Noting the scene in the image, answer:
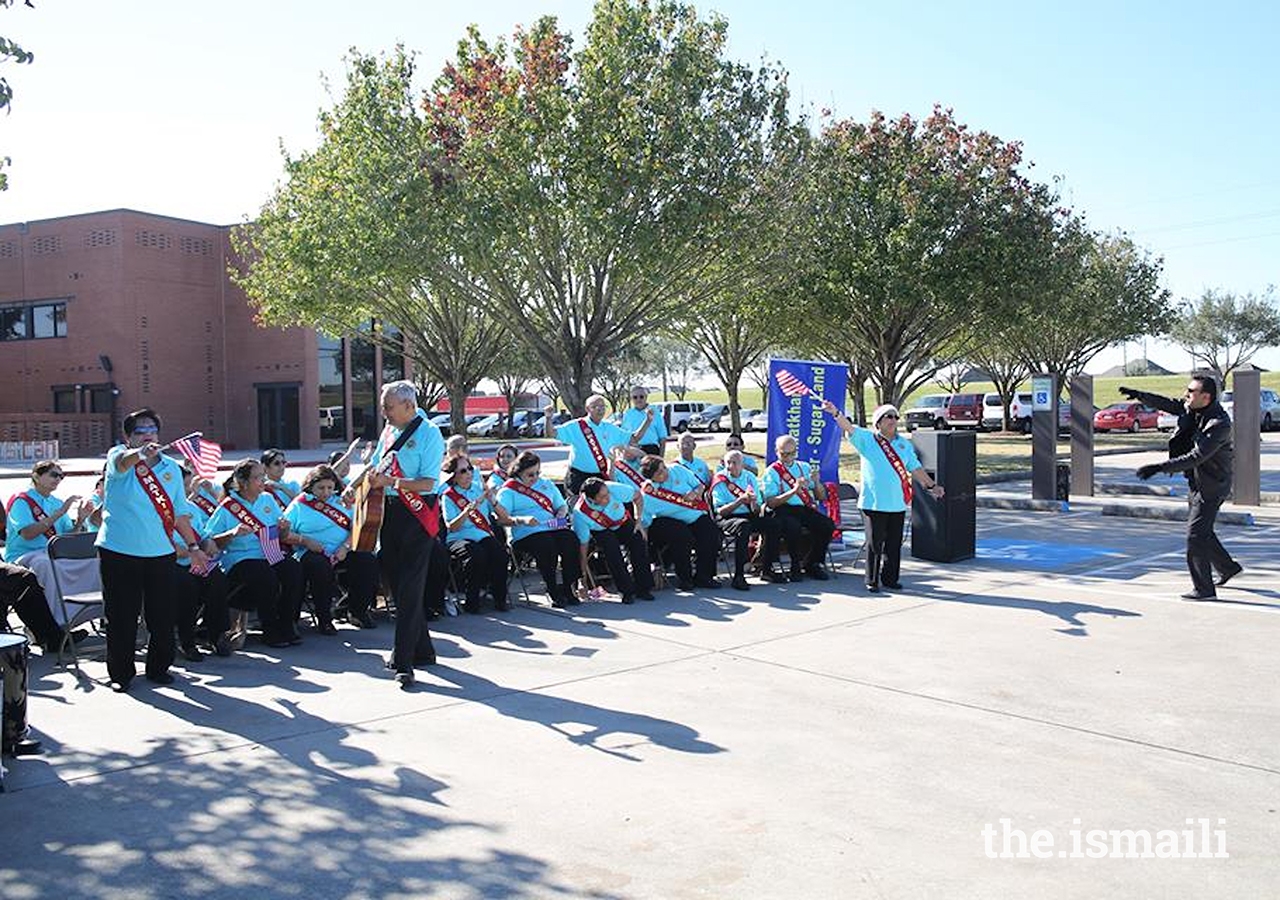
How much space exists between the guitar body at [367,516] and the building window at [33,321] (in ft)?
137

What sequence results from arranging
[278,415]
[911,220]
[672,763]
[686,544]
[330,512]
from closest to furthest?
[672,763] < [330,512] < [686,544] < [911,220] < [278,415]

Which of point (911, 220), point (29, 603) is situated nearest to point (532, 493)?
point (29, 603)

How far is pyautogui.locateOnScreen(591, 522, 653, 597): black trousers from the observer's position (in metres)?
10.0

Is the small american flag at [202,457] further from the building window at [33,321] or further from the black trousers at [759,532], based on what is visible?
the building window at [33,321]

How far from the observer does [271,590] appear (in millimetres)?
8242

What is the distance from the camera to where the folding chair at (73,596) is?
7547mm

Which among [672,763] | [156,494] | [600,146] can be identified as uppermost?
[600,146]

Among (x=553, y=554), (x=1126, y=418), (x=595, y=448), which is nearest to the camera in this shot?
(x=553, y=554)

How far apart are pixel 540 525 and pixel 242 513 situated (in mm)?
2669

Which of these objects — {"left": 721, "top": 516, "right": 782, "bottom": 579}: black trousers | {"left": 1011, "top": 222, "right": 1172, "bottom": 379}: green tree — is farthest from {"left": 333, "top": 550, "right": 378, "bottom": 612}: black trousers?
{"left": 1011, "top": 222, "right": 1172, "bottom": 379}: green tree

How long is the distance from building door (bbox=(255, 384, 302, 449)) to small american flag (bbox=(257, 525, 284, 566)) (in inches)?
1444

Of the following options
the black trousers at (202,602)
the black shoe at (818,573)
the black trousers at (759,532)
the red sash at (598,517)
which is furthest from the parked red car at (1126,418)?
the black trousers at (202,602)

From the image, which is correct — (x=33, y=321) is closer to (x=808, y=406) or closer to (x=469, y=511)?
(x=808, y=406)

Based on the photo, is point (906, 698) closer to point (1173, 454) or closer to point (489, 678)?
point (489, 678)
